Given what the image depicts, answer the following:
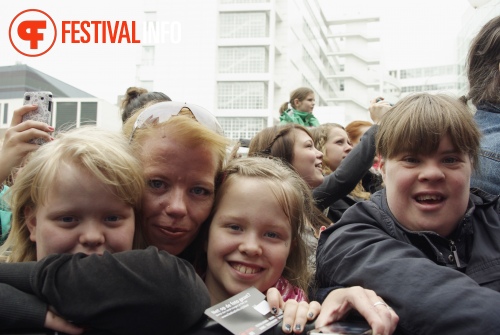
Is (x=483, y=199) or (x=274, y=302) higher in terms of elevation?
(x=483, y=199)

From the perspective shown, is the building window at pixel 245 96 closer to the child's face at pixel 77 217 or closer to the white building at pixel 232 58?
the white building at pixel 232 58

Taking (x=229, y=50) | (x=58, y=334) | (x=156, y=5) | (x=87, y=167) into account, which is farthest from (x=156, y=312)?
(x=156, y=5)

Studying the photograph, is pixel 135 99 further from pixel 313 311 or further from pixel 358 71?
pixel 358 71

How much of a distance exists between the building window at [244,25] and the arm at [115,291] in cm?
3586

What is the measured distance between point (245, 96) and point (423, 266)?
111ft

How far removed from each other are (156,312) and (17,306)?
0.84ft

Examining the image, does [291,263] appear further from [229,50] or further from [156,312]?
[229,50]

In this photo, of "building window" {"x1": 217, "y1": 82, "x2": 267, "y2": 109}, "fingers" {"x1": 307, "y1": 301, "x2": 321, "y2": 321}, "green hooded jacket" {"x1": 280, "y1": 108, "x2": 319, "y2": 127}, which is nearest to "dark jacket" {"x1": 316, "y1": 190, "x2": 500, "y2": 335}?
"fingers" {"x1": 307, "y1": 301, "x2": 321, "y2": 321}

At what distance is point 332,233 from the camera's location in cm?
140

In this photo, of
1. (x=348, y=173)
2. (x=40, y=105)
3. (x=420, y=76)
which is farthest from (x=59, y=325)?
(x=420, y=76)

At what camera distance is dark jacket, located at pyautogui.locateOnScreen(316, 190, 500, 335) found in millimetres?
986

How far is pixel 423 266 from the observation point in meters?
1.09

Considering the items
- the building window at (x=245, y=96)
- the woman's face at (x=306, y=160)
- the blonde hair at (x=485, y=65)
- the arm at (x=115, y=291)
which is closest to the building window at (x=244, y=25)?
the building window at (x=245, y=96)

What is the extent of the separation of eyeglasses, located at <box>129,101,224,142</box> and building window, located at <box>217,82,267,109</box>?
3289 centimetres
